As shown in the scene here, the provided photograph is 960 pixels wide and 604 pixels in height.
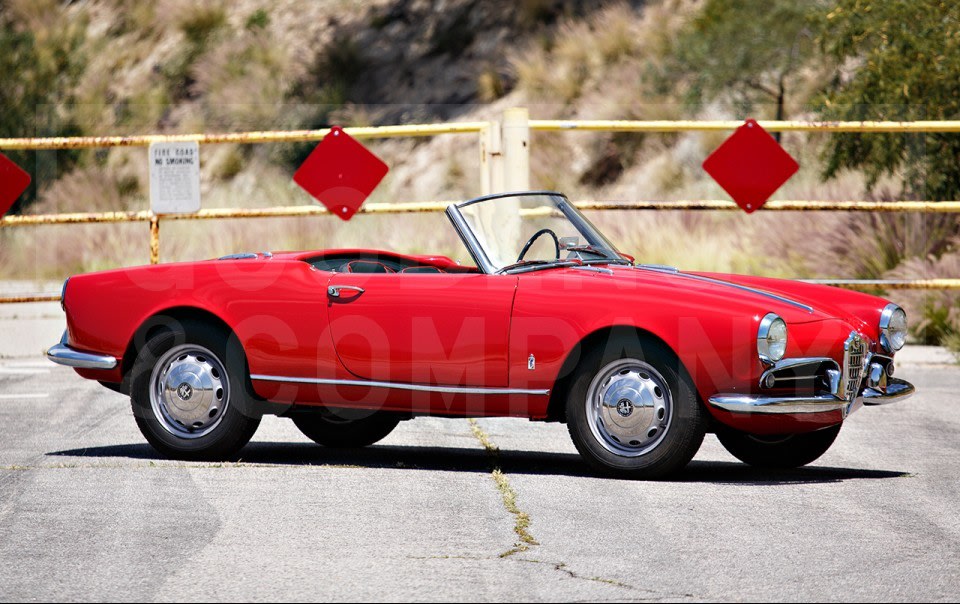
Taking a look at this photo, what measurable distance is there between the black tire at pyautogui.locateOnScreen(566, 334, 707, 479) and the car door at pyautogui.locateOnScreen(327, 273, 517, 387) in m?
0.39

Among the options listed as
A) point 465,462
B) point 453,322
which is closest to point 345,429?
point 465,462

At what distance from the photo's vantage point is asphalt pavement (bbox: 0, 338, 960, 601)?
4738 mm

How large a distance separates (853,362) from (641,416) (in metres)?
0.93

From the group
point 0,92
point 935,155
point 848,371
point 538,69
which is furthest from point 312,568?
point 0,92

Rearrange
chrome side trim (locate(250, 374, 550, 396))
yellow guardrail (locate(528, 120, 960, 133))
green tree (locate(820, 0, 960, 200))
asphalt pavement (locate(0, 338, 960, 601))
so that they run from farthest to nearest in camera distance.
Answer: green tree (locate(820, 0, 960, 200)), yellow guardrail (locate(528, 120, 960, 133)), chrome side trim (locate(250, 374, 550, 396)), asphalt pavement (locate(0, 338, 960, 601))

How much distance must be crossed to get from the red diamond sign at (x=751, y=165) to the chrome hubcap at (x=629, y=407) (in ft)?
20.0

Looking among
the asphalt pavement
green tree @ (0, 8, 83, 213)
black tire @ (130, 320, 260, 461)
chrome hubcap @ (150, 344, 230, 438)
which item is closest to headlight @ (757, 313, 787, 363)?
the asphalt pavement

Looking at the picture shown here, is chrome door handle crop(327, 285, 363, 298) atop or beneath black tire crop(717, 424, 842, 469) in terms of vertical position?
atop

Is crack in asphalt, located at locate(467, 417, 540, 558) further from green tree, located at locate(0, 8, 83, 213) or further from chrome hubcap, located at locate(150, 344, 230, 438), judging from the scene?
green tree, located at locate(0, 8, 83, 213)

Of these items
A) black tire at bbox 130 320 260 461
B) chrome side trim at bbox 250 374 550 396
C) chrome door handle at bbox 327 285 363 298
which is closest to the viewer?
chrome side trim at bbox 250 374 550 396

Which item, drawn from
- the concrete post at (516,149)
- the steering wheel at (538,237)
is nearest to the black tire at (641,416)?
the steering wheel at (538,237)

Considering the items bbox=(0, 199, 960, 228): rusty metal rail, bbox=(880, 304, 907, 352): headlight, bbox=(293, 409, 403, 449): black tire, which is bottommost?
bbox=(293, 409, 403, 449): black tire

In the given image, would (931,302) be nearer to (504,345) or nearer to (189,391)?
(504,345)

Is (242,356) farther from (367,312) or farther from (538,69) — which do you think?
(538,69)
